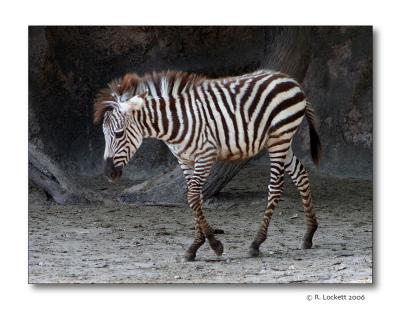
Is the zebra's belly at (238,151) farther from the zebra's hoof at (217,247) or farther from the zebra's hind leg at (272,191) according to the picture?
the zebra's hoof at (217,247)

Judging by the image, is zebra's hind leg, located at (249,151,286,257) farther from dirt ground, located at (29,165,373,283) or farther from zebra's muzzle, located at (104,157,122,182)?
zebra's muzzle, located at (104,157,122,182)

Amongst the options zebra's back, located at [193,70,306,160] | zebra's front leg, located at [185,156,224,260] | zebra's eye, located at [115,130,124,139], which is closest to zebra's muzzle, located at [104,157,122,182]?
zebra's eye, located at [115,130,124,139]

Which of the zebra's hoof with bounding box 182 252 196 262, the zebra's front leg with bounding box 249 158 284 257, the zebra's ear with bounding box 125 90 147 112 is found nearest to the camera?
the zebra's ear with bounding box 125 90 147 112

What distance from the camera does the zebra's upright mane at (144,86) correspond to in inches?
276

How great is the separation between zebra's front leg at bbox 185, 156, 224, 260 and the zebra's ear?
1.81ft

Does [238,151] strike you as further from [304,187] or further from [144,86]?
[144,86]

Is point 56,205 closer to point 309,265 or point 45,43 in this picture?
point 45,43

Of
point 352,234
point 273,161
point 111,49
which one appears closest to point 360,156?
point 352,234

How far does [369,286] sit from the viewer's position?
265 inches

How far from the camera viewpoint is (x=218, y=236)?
766 cm

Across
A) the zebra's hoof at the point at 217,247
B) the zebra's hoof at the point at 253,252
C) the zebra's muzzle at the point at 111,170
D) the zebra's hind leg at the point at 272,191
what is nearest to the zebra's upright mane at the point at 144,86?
the zebra's muzzle at the point at 111,170

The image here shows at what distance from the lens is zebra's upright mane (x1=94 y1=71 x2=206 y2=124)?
276 inches

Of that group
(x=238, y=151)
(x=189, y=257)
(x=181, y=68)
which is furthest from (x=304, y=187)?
(x=181, y=68)
